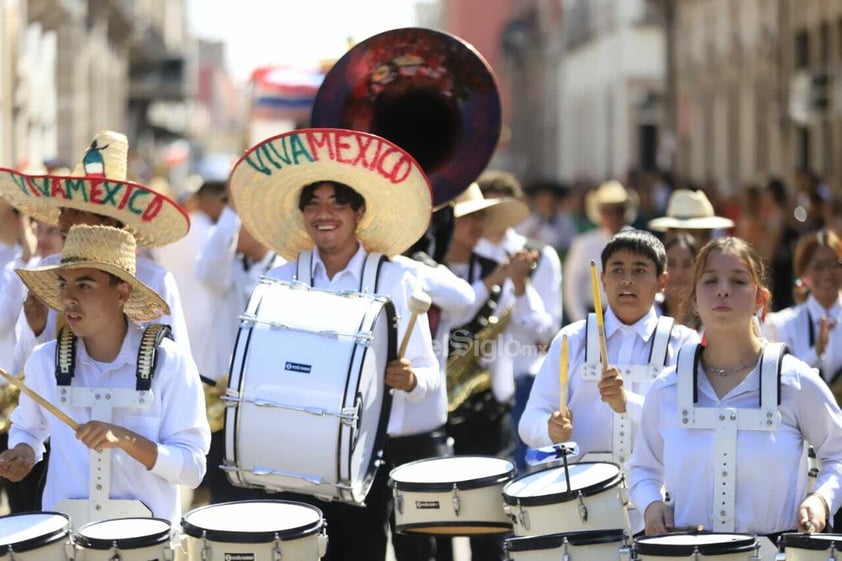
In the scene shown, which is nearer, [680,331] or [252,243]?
[680,331]

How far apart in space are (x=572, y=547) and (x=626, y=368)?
1.42 meters

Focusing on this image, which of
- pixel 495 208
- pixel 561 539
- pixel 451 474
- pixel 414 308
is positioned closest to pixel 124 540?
pixel 561 539

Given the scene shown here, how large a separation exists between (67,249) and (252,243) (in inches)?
136

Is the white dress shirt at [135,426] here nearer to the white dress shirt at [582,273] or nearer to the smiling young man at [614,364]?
the smiling young man at [614,364]

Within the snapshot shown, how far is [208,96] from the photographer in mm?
133000

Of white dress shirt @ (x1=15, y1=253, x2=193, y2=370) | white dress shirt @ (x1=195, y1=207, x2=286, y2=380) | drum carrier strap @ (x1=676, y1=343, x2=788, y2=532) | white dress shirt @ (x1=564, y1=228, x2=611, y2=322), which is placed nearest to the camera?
drum carrier strap @ (x1=676, y1=343, x2=788, y2=532)

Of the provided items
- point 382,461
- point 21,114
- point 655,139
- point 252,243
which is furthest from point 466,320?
point 655,139

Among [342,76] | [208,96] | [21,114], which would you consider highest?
[208,96]

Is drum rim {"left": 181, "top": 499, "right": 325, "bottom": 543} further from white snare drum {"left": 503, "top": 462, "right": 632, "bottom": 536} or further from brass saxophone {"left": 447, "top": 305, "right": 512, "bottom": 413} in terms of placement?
brass saxophone {"left": 447, "top": 305, "right": 512, "bottom": 413}

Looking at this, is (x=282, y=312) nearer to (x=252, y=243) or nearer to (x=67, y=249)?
(x=67, y=249)

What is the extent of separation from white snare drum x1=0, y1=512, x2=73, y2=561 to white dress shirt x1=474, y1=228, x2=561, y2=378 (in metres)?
4.17

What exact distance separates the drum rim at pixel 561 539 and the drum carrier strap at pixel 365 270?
1744 mm

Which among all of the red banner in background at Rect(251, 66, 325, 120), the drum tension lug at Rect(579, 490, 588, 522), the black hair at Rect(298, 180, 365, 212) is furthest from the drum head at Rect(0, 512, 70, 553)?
the red banner in background at Rect(251, 66, 325, 120)

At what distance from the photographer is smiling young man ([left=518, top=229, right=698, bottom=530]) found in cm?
582
